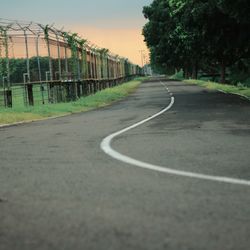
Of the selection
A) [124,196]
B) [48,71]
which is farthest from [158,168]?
[48,71]

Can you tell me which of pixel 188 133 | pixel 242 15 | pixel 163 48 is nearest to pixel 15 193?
pixel 188 133

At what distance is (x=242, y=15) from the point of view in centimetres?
2220

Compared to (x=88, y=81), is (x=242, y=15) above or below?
above

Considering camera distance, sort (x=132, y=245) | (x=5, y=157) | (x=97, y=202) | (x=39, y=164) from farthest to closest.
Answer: (x=5, y=157)
(x=39, y=164)
(x=97, y=202)
(x=132, y=245)

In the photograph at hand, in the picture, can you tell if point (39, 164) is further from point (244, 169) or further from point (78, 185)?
point (244, 169)

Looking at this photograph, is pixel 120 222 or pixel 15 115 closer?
pixel 120 222

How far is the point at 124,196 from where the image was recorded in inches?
217

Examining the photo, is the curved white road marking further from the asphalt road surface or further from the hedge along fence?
the hedge along fence

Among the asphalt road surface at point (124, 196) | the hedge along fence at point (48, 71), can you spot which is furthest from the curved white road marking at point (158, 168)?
the hedge along fence at point (48, 71)

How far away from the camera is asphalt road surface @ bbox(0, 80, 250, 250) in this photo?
4.09 meters

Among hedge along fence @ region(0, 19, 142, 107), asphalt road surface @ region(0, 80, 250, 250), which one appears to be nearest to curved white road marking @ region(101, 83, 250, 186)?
asphalt road surface @ region(0, 80, 250, 250)

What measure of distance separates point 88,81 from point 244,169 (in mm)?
31768

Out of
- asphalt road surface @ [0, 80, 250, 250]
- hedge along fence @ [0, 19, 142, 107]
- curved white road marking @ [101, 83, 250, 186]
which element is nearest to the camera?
asphalt road surface @ [0, 80, 250, 250]

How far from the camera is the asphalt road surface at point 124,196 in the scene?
4.09 meters
